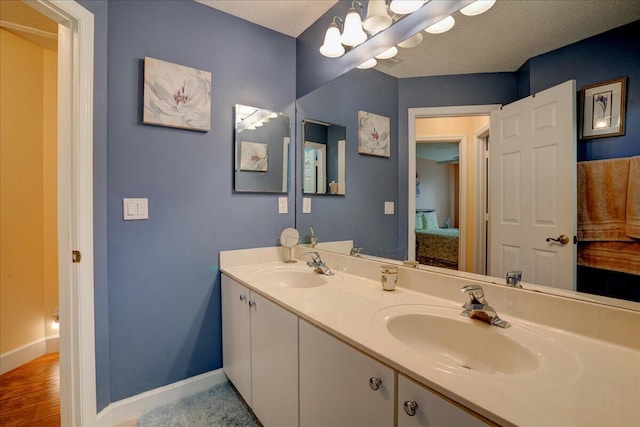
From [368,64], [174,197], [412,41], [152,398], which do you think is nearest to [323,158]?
[368,64]

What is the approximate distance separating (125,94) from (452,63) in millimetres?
1603

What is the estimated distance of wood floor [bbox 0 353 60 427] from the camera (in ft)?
4.90

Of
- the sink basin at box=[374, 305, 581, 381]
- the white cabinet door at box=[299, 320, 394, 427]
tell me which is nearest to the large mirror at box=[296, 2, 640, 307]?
the sink basin at box=[374, 305, 581, 381]

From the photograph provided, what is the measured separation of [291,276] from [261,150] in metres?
0.88

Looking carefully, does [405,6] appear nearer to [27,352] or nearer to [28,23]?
[28,23]

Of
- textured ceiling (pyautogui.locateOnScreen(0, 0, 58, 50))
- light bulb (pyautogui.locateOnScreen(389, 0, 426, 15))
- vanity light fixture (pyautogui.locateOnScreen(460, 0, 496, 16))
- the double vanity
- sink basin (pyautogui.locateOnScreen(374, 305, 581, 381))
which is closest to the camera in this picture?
the double vanity

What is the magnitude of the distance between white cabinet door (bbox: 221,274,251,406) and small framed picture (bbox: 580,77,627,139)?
1.47 meters

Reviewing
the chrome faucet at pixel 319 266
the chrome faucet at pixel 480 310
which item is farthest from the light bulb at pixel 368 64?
the chrome faucet at pixel 480 310

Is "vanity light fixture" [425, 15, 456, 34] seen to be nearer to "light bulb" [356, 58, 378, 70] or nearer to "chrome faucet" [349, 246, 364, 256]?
"light bulb" [356, 58, 378, 70]

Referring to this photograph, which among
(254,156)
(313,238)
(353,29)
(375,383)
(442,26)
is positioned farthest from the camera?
(313,238)

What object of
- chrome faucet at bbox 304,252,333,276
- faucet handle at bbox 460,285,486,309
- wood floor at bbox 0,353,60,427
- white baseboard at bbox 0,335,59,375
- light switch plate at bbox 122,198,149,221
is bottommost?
wood floor at bbox 0,353,60,427

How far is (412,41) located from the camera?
1291 mm

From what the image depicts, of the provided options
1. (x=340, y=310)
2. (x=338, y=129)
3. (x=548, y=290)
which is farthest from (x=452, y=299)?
(x=338, y=129)

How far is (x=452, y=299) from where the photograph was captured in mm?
1111
